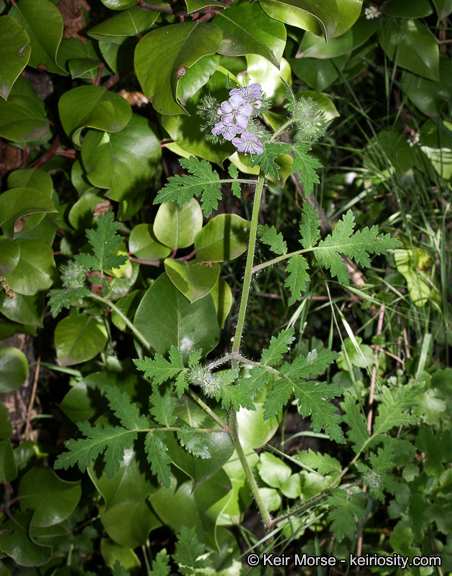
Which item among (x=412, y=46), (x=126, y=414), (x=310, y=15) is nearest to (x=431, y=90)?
(x=412, y=46)

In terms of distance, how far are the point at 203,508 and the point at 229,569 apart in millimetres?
221

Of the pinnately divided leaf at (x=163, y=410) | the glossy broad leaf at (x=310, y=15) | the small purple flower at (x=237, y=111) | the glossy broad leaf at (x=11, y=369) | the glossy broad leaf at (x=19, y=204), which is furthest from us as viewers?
the glossy broad leaf at (x=11, y=369)

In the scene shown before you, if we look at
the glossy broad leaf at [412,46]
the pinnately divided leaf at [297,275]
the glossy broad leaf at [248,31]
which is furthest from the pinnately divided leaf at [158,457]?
the glossy broad leaf at [412,46]

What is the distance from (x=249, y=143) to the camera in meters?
0.66

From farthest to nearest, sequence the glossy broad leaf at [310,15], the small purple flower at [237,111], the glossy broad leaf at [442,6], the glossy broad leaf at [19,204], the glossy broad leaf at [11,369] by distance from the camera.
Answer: the glossy broad leaf at [11,369] → the glossy broad leaf at [442,6] → the glossy broad leaf at [19,204] → the glossy broad leaf at [310,15] → the small purple flower at [237,111]

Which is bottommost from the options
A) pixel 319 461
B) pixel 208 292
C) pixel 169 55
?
pixel 319 461

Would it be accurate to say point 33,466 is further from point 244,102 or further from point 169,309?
point 244,102

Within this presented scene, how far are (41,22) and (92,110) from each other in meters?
0.22

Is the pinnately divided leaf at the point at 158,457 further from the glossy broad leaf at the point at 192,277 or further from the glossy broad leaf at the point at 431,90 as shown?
the glossy broad leaf at the point at 431,90

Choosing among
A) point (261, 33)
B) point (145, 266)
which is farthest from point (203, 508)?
point (261, 33)

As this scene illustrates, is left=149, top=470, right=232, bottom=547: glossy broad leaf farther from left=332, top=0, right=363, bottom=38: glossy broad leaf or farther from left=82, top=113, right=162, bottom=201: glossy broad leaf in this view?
left=332, top=0, right=363, bottom=38: glossy broad leaf

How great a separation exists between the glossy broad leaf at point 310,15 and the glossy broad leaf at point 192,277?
50 centimetres

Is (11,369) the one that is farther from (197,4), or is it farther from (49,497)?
(197,4)

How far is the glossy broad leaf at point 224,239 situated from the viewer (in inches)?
41.5
